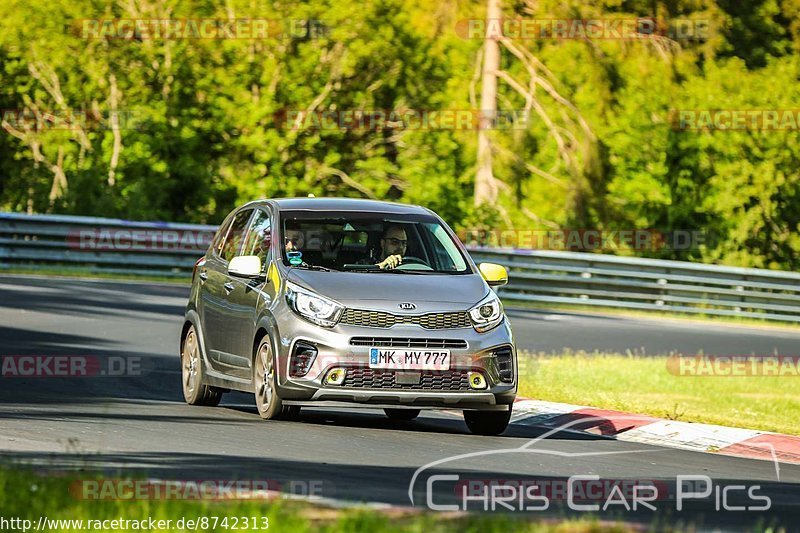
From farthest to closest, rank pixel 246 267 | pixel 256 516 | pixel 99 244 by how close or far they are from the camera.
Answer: pixel 99 244
pixel 246 267
pixel 256 516

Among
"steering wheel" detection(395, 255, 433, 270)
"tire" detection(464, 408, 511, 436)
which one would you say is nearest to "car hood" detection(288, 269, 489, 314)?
"steering wheel" detection(395, 255, 433, 270)

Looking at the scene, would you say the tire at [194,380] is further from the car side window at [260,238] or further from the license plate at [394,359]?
the license plate at [394,359]

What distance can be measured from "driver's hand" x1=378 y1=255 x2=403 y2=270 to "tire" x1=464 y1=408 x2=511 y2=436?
125 cm

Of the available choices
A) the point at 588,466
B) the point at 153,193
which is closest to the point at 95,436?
the point at 588,466

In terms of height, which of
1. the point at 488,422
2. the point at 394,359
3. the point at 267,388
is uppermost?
the point at 394,359

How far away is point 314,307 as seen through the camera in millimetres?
11773

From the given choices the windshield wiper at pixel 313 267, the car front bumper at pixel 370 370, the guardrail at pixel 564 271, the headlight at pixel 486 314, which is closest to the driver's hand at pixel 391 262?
the windshield wiper at pixel 313 267

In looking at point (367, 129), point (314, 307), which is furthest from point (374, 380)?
Result: point (367, 129)

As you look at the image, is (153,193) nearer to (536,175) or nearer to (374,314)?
(536,175)

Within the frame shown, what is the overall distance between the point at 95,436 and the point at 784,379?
10650mm

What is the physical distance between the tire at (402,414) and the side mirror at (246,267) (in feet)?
6.32

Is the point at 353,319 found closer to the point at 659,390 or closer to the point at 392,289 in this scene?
the point at 392,289

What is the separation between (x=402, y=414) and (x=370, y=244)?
174cm

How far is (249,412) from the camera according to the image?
13055mm
